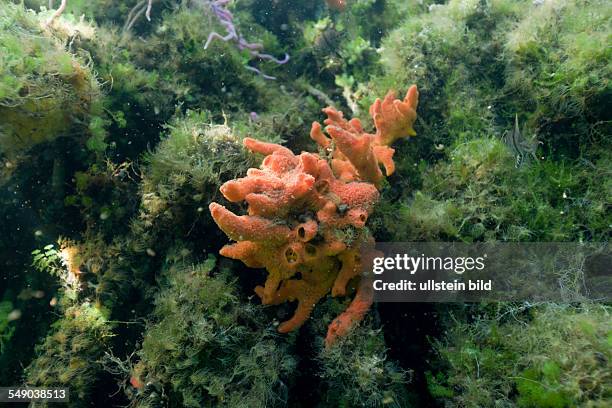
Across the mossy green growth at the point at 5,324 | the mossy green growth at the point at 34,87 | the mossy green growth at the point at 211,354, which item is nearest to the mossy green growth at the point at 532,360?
the mossy green growth at the point at 211,354

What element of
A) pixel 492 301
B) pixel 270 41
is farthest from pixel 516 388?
pixel 270 41

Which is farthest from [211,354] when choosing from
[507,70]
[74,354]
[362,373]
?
[507,70]

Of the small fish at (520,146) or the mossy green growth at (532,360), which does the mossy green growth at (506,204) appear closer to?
the small fish at (520,146)

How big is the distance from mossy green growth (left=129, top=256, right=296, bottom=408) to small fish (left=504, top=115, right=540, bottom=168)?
286 cm

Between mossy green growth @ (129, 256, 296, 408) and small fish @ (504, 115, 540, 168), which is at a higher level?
small fish @ (504, 115, 540, 168)

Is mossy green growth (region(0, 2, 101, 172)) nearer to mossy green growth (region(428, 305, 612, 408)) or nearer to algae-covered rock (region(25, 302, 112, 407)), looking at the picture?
algae-covered rock (region(25, 302, 112, 407))

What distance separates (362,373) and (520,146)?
2.63 m

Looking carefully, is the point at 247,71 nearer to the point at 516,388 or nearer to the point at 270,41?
the point at 270,41

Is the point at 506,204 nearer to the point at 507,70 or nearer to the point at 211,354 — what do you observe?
the point at 507,70

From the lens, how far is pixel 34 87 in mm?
3322

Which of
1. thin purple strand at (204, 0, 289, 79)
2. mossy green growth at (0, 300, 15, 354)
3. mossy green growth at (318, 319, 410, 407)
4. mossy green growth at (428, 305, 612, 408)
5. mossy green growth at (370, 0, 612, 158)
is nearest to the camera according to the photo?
mossy green growth at (428, 305, 612, 408)

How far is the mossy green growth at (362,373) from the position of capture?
293cm

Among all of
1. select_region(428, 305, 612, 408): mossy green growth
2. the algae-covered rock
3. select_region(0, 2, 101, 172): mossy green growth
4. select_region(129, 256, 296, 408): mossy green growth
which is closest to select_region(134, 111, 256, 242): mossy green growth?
select_region(129, 256, 296, 408): mossy green growth

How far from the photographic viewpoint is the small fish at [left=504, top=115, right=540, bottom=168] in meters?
3.54
